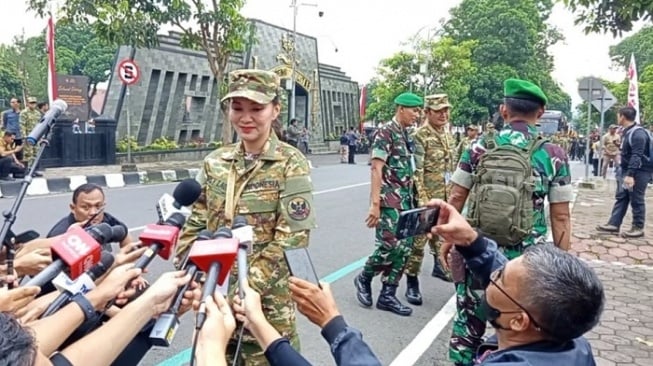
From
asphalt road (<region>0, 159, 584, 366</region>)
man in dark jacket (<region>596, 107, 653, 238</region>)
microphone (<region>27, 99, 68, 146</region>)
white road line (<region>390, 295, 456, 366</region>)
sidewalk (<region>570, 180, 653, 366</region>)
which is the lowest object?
sidewalk (<region>570, 180, 653, 366</region>)

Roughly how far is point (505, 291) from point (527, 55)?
3843cm

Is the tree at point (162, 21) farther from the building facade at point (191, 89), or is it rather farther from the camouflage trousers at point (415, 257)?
the camouflage trousers at point (415, 257)

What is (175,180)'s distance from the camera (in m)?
15.0

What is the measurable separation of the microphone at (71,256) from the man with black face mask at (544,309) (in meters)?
1.17

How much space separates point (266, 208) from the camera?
7.90 feet

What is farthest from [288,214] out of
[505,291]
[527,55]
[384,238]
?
[527,55]

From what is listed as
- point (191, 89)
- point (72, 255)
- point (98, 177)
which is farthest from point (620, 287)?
point (191, 89)

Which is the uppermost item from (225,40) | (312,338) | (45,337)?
(225,40)

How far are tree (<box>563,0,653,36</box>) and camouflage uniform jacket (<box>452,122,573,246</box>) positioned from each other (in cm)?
243

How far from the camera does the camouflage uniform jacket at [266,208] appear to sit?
2.35 m

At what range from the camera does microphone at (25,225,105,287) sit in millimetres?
1685

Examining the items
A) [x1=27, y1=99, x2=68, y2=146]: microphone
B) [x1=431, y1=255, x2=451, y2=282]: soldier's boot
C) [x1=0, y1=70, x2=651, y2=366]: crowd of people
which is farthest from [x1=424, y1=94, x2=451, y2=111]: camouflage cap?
[x1=27, y1=99, x2=68, y2=146]: microphone

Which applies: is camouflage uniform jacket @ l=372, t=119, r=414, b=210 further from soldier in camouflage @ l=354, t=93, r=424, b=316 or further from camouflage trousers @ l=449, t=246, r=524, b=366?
camouflage trousers @ l=449, t=246, r=524, b=366

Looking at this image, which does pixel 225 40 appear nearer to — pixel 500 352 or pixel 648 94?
pixel 500 352
